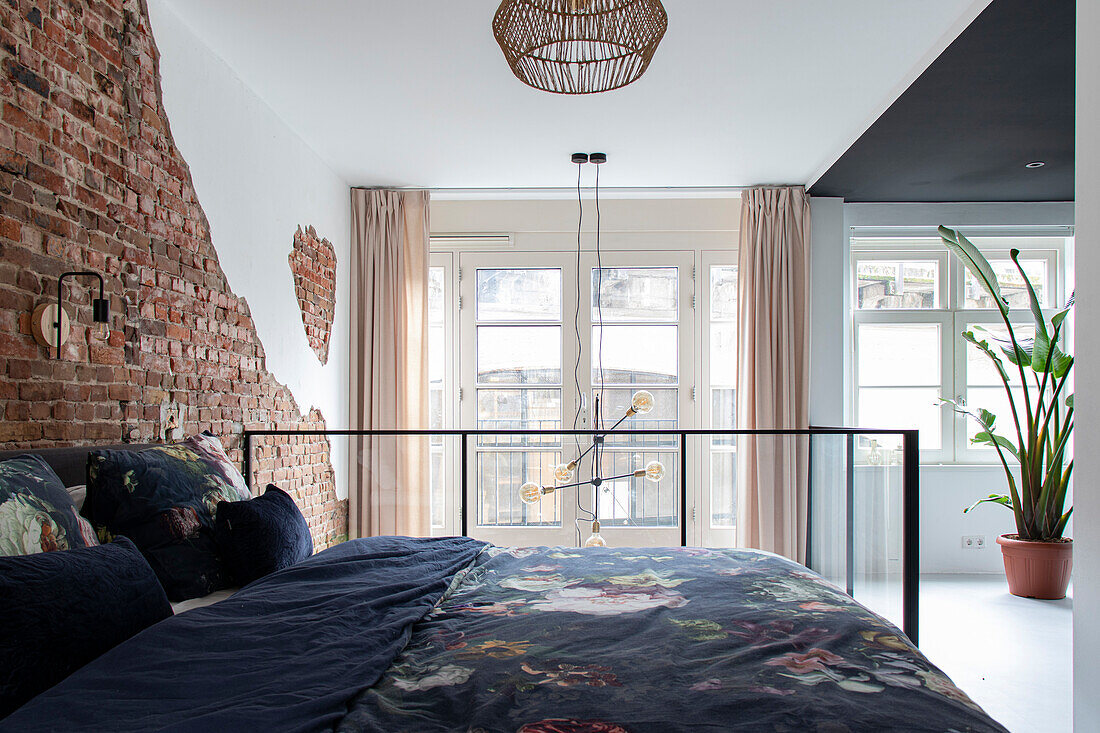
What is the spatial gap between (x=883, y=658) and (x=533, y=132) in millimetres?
3289

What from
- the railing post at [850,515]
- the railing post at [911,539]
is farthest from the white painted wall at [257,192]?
the railing post at [911,539]

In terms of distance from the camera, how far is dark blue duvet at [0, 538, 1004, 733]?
1020mm

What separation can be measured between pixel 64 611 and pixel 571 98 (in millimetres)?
2995

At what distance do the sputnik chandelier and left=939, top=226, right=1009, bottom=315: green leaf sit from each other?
2061 millimetres

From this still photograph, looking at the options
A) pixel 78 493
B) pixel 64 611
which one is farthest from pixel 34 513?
pixel 78 493

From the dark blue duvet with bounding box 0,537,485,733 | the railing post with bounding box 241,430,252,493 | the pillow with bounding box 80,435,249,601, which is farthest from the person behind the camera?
the railing post with bounding box 241,430,252,493

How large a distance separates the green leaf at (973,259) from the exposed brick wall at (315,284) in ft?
12.2

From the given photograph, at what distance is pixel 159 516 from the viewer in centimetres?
196

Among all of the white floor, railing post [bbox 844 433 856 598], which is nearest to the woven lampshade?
railing post [bbox 844 433 856 598]

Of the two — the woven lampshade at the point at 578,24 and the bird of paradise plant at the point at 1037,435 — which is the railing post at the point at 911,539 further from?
the woven lampshade at the point at 578,24

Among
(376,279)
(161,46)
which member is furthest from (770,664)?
(376,279)

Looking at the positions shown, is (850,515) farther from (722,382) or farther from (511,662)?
(511,662)

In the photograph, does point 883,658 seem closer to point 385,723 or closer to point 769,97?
point 385,723

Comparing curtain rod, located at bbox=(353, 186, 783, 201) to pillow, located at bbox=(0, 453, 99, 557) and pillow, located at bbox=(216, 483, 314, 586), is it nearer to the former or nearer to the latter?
pillow, located at bbox=(216, 483, 314, 586)
